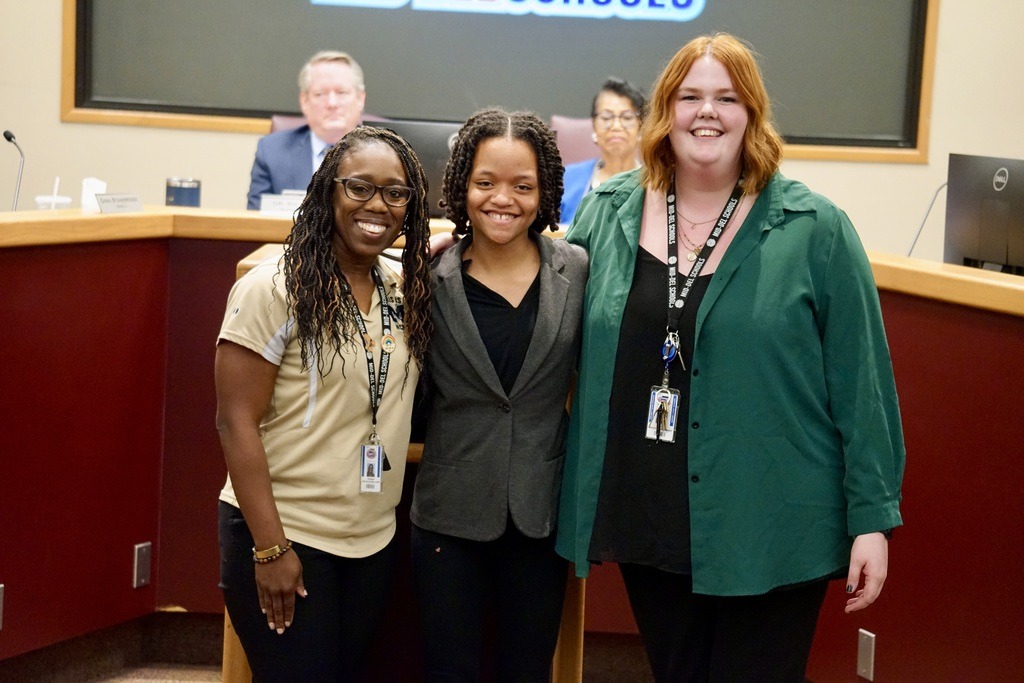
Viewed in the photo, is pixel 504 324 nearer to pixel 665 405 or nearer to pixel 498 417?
pixel 498 417

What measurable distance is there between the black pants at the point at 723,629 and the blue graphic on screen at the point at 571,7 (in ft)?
15.2

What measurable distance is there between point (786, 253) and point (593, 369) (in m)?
0.37

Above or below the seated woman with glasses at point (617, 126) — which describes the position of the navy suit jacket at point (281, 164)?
below

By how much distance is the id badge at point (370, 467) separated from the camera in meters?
1.86

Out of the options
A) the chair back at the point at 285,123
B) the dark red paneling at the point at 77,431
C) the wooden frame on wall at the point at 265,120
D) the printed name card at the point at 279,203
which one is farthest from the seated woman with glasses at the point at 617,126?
the dark red paneling at the point at 77,431

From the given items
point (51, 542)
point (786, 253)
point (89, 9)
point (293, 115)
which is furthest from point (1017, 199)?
point (89, 9)

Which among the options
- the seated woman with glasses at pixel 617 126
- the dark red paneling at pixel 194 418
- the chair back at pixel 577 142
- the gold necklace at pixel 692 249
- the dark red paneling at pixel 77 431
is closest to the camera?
the gold necklace at pixel 692 249

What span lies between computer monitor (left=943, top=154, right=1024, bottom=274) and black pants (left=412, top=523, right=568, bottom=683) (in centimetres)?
181

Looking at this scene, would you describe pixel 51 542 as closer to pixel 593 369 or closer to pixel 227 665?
pixel 227 665

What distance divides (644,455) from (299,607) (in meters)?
0.61

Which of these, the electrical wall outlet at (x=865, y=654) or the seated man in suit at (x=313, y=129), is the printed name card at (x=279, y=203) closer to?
the seated man in suit at (x=313, y=129)

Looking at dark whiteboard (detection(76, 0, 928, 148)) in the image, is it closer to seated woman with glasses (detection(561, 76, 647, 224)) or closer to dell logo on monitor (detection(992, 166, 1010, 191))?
seated woman with glasses (detection(561, 76, 647, 224))

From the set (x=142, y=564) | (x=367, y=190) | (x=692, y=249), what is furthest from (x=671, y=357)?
(x=142, y=564)

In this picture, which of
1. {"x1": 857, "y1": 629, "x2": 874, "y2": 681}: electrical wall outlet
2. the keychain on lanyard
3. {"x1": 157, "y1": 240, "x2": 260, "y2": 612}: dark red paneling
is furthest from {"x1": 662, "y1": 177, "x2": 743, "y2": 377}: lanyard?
{"x1": 157, "y1": 240, "x2": 260, "y2": 612}: dark red paneling
